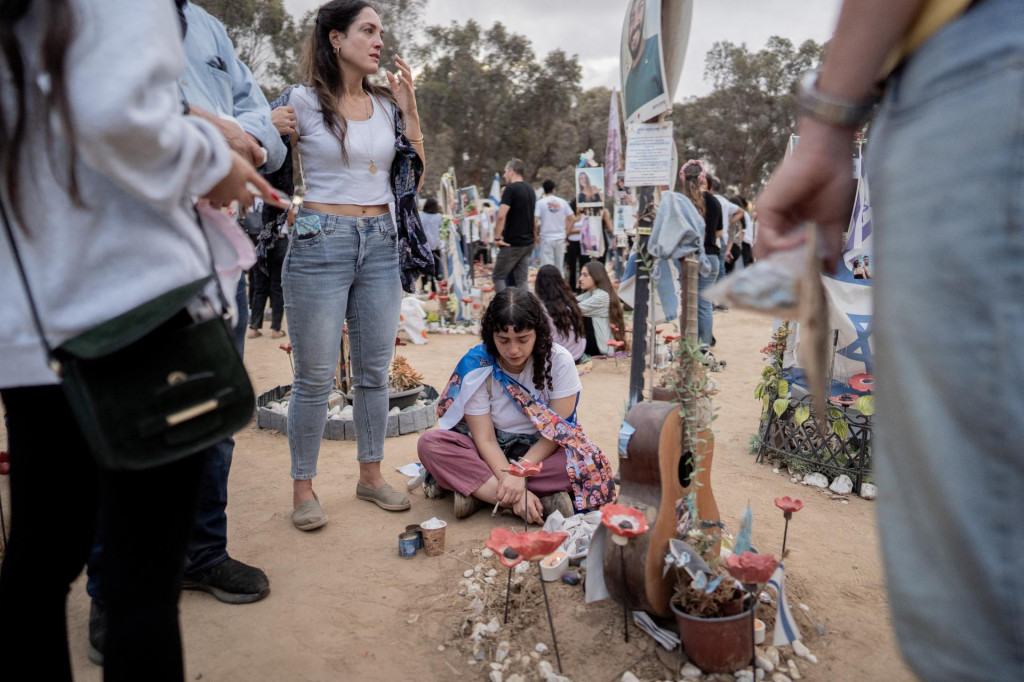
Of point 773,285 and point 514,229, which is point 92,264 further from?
point 514,229

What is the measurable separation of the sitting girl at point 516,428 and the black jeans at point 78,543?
1.89 m

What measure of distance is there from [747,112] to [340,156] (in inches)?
1168

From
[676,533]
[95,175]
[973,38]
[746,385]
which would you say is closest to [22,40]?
[95,175]

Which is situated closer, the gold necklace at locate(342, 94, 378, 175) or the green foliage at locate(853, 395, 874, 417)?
the gold necklace at locate(342, 94, 378, 175)

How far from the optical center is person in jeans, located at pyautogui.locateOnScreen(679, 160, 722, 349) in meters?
5.94

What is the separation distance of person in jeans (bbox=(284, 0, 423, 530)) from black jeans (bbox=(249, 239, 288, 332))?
4547mm

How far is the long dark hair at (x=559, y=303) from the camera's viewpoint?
555 cm

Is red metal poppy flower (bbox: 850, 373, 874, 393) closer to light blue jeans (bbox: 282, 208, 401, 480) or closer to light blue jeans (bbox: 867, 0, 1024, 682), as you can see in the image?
light blue jeans (bbox: 282, 208, 401, 480)

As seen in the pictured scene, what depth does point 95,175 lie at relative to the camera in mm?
962

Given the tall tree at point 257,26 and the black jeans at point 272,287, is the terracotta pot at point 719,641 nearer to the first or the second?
the black jeans at point 272,287

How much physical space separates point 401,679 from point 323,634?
36 centimetres

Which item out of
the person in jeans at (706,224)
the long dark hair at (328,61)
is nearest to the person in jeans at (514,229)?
the person in jeans at (706,224)

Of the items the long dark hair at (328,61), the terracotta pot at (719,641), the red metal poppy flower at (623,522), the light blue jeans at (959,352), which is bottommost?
the terracotta pot at (719,641)

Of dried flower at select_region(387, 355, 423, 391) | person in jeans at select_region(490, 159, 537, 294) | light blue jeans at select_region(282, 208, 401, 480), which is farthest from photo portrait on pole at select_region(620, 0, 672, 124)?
person in jeans at select_region(490, 159, 537, 294)
